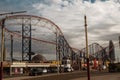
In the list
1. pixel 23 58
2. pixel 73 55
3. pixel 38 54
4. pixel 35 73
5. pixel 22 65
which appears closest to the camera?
pixel 35 73

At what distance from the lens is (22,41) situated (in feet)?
437

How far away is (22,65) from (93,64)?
270 feet

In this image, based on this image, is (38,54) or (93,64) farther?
(93,64)

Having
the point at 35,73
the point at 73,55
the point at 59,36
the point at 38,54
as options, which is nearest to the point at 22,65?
the point at 35,73

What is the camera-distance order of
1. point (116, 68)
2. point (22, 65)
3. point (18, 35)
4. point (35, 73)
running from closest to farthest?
point (35, 73), point (116, 68), point (22, 65), point (18, 35)

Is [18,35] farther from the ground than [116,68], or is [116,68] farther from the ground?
[18,35]

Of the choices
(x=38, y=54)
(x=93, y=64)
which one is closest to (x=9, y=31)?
(x=38, y=54)

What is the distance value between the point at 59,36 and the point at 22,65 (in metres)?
35.6

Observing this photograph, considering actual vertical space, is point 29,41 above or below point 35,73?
above

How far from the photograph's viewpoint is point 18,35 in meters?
130

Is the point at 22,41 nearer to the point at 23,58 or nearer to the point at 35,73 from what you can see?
the point at 23,58

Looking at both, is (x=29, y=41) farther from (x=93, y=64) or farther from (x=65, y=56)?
(x=93, y=64)

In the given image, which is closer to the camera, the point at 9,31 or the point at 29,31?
the point at 9,31

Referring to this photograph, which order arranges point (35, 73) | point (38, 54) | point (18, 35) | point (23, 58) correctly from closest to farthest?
point (35, 73), point (18, 35), point (23, 58), point (38, 54)
